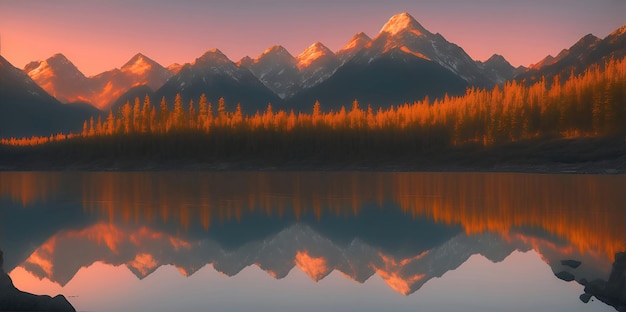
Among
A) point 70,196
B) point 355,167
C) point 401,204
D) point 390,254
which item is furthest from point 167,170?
point 390,254

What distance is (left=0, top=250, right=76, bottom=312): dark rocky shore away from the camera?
16.2 meters

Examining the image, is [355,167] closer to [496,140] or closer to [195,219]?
[496,140]

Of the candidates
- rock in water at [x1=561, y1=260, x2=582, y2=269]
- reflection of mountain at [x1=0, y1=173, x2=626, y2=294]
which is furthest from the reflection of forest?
rock in water at [x1=561, y1=260, x2=582, y2=269]

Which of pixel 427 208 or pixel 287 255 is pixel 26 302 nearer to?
pixel 287 255

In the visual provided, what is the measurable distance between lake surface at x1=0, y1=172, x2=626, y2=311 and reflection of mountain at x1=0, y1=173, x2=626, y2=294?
0.47 feet

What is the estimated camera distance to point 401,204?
67562 millimetres

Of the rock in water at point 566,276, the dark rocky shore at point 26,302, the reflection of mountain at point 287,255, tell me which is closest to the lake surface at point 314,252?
the reflection of mountain at point 287,255

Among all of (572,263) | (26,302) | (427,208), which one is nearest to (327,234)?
(572,263)

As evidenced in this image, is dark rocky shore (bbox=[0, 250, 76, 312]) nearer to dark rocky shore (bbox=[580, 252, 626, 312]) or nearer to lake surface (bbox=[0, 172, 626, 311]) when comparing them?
lake surface (bbox=[0, 172, 626, 311])

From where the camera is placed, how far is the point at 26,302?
16.5 m

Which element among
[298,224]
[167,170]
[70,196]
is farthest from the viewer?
[167,170]

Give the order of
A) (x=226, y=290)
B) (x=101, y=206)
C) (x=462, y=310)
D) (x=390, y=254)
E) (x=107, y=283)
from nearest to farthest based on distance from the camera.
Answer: (x=462, y=310)
(x=226, y=290)
(x=107, y=283)
(x=390, y=254)
(x=101, y=206)

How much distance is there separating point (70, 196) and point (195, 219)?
129 feet

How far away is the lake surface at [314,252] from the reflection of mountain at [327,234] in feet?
0.47
